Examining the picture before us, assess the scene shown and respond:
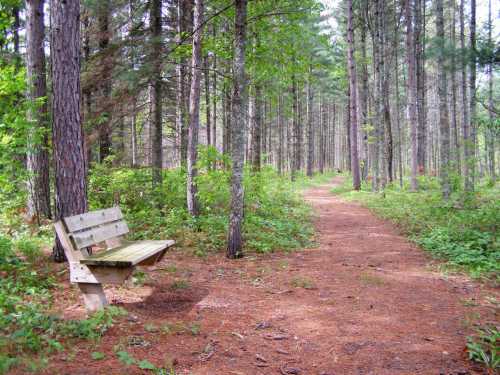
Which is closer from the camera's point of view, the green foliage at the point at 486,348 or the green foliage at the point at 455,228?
the green foliage at the point at 486,348

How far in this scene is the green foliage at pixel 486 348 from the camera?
10.6 ft

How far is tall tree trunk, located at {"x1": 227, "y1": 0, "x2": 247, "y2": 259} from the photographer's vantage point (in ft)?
22.5

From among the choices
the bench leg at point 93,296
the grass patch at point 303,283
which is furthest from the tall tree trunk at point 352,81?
the bench leg at point 93,296

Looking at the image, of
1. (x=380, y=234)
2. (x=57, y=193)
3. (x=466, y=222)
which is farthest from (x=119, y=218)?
(x=466, y=222)

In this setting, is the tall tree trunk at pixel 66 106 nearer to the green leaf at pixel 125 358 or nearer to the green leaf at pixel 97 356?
the green leaf at pixel 97 356

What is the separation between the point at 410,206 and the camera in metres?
13.7

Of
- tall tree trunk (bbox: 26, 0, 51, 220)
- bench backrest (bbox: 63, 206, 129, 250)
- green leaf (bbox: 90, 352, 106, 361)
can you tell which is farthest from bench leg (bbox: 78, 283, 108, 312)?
tall tree trunk (bbox: 26, 0, 51, 220)

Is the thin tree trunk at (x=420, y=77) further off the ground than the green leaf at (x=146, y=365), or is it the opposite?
the thin tree trunk at (x=420, y=77)

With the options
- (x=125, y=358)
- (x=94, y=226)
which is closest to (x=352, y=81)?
(x=94, y=226)

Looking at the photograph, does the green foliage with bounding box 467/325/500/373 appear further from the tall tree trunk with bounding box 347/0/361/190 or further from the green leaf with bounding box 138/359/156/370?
the tall tree trunk with bounding box 347/0/361/190

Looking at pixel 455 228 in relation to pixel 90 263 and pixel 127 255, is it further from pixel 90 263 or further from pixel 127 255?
pixel 90 263

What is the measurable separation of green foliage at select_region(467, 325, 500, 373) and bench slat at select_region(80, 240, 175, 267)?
135 inches

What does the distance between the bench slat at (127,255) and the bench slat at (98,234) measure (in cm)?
19

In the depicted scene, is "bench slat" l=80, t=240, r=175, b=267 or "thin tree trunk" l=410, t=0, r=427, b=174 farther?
"thin tree trunk" l=410, t=0, r=427, b=174
